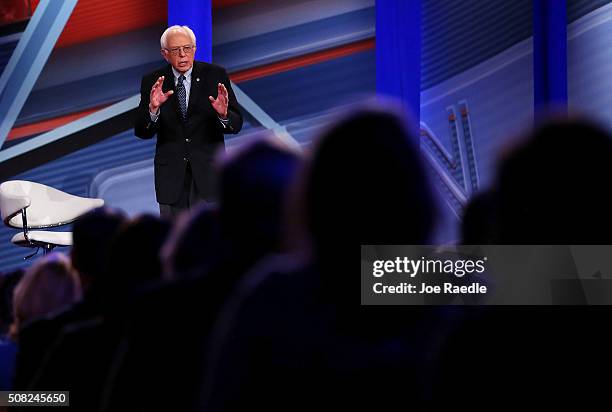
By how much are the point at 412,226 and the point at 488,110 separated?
5.24 meters

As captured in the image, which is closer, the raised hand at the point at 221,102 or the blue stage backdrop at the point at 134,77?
the raised hand at the point at 221,102

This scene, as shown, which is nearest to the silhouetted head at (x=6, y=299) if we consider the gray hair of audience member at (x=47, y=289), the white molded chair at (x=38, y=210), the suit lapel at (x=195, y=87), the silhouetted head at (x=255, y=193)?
the gray hair of audience member at (x=47, y=289)

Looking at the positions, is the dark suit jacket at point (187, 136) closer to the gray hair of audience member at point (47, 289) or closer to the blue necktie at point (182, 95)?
the blue necktie at point (182, 95)

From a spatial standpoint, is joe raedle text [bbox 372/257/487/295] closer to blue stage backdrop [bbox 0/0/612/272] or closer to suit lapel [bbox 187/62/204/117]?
suit lapel [bbox 187/62/204/117]

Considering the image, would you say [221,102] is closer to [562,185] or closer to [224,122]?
[224,122]

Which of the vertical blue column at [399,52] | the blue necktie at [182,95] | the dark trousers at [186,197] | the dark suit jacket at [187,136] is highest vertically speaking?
the vertical blue column at [399,52]

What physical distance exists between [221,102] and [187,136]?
0.24m

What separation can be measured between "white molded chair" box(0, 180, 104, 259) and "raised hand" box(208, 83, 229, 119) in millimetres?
1521

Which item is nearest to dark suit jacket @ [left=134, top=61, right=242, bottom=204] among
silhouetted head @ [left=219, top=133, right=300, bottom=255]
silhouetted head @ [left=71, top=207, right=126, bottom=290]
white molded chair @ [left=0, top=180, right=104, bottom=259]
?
white molded chair @ [left=0, top=180, right=104, bottom=259]

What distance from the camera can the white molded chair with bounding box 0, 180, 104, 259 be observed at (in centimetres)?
477

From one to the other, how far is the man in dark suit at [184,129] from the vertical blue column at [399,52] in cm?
172

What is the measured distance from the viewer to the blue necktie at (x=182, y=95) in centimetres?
383

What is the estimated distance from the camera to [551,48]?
5.89 metres

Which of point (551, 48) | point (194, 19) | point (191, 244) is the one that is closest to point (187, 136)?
point (194, 19)
